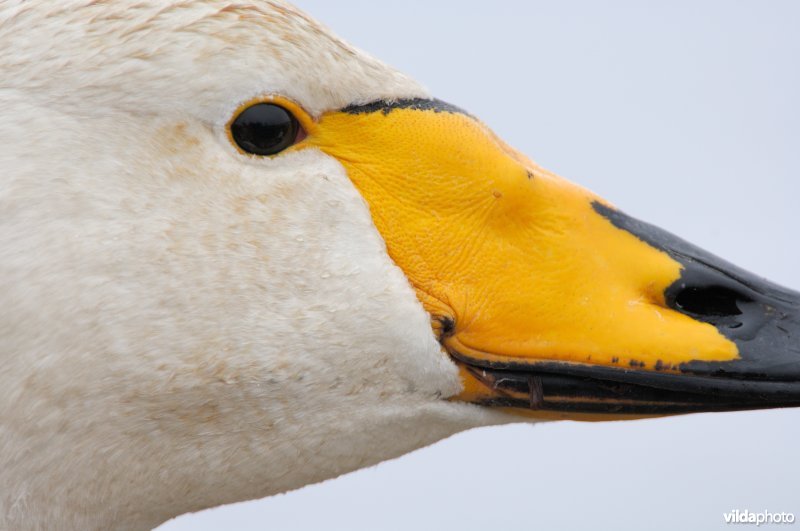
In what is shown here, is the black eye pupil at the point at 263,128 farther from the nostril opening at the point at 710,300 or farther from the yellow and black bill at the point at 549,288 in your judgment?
the nostril opening at the point at 710,300

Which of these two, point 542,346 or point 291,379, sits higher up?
point 542,346

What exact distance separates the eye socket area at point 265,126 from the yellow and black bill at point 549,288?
90 mm

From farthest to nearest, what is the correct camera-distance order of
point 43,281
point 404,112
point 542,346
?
1. point 404,112
2. point 542,346
3. point 43,281

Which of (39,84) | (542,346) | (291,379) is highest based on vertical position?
(39,84)

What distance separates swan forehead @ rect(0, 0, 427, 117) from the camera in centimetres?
373

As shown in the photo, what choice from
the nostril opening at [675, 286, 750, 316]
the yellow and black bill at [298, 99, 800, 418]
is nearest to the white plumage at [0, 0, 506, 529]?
the yellow and black bill at [298, 99, 800, 418]

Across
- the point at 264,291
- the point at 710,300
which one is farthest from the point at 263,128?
the point at 710,300

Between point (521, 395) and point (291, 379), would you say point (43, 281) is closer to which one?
point (291, 379)

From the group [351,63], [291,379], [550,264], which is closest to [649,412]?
[550,264]

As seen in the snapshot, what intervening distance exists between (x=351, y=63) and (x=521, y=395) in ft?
3.81

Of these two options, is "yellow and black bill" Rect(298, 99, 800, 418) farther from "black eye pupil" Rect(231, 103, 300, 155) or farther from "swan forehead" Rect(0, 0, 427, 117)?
"swan forehead" Rect(0, 0, 427, 117)

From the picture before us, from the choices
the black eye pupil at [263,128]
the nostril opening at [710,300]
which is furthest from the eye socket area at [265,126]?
the nostril opening at [710,300]

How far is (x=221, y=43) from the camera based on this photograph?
3.79 meters

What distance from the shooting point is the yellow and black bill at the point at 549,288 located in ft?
12.4
